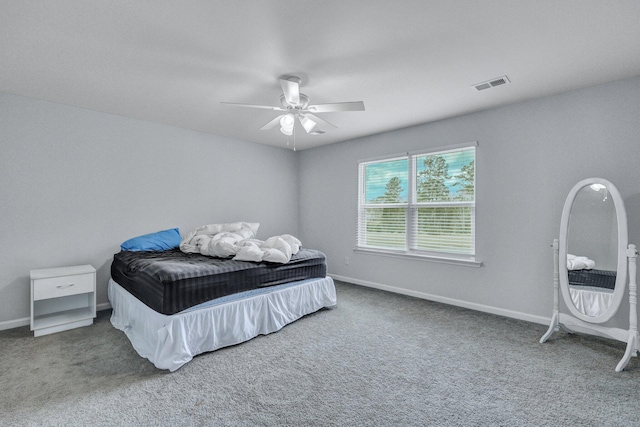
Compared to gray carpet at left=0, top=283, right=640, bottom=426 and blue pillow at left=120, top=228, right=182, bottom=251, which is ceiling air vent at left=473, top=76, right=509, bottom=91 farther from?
blue pillow at left=120, top=228, right=182, bottom=251

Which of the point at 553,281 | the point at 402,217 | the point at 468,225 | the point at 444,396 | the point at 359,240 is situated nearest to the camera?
the point at 444,396

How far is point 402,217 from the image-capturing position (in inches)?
173

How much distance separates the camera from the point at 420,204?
4145mm

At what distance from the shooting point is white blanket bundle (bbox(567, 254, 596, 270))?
2.66m

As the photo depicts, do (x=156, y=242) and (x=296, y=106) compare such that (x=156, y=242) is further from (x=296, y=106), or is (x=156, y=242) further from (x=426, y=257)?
(x=426, y=257)

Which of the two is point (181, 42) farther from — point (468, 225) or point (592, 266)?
point (592, 266)

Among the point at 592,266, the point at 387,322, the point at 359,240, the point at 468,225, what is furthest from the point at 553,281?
the point at 359,240

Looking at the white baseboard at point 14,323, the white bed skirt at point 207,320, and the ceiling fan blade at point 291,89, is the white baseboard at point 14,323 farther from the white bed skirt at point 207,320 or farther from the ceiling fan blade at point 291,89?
the ceiling fan blade at point 291,89

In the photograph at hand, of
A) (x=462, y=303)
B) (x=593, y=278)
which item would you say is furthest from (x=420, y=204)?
(x=593, y=278)

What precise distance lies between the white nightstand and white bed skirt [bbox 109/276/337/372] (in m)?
0.27

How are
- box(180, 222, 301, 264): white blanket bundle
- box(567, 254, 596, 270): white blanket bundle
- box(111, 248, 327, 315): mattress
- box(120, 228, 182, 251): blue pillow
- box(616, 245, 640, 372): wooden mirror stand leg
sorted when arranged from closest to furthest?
box(616, 245, 640, 372): wooden mirror stand leg → box(111, 248, 327, 315): mattress → box(567, 254, 596, 270): white blanket bundle → box(180, 222, 301, 264): white blanket bundle → box(120, 228, 182, 251): blue pillow

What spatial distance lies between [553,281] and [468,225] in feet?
3.37

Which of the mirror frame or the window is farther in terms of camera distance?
the window

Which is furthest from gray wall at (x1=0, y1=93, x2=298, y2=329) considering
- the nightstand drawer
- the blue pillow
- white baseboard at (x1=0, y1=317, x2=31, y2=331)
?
the nightstand drawer
